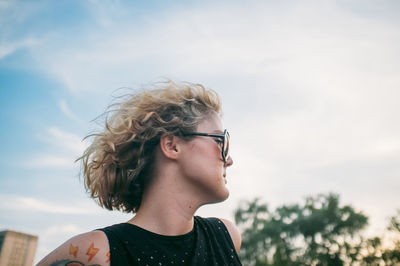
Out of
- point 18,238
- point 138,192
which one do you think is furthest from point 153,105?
point 18,238

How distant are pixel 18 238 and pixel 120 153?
45889 mm

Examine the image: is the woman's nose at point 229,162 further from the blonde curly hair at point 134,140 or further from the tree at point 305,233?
the tree at point 305,233

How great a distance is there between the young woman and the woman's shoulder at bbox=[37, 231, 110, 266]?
0.03ft

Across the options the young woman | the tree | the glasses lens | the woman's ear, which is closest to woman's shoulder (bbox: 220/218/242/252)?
the young woman

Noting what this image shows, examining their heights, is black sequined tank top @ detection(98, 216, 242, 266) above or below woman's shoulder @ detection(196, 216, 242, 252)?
below

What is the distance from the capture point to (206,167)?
2404 millimetres

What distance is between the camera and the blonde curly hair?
8.67ft

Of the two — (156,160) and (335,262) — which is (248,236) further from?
(156,160)

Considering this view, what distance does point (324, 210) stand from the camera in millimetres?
48625

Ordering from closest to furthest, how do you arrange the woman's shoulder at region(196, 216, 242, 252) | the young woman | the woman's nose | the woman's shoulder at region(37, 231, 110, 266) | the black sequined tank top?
1. the woman's shoulder at region(37, 231, 110, 266)
2. the black sequined tank top
3. the young woman
4. the woman's nose
5. the woman's shoulder at region(196, 216, 242, 252)

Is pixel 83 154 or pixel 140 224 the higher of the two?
pixel 83 154

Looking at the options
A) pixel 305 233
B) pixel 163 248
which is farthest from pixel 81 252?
pixel 305 233

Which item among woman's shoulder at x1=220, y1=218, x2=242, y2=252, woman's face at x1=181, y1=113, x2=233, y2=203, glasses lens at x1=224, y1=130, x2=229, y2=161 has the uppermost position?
→ glasses lens at x1=224, y1=130, x2=229, y2=161

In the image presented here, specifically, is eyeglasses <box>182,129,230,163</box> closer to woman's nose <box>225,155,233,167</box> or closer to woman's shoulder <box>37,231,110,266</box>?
woman's nose <box>225,155,233,167</box>
